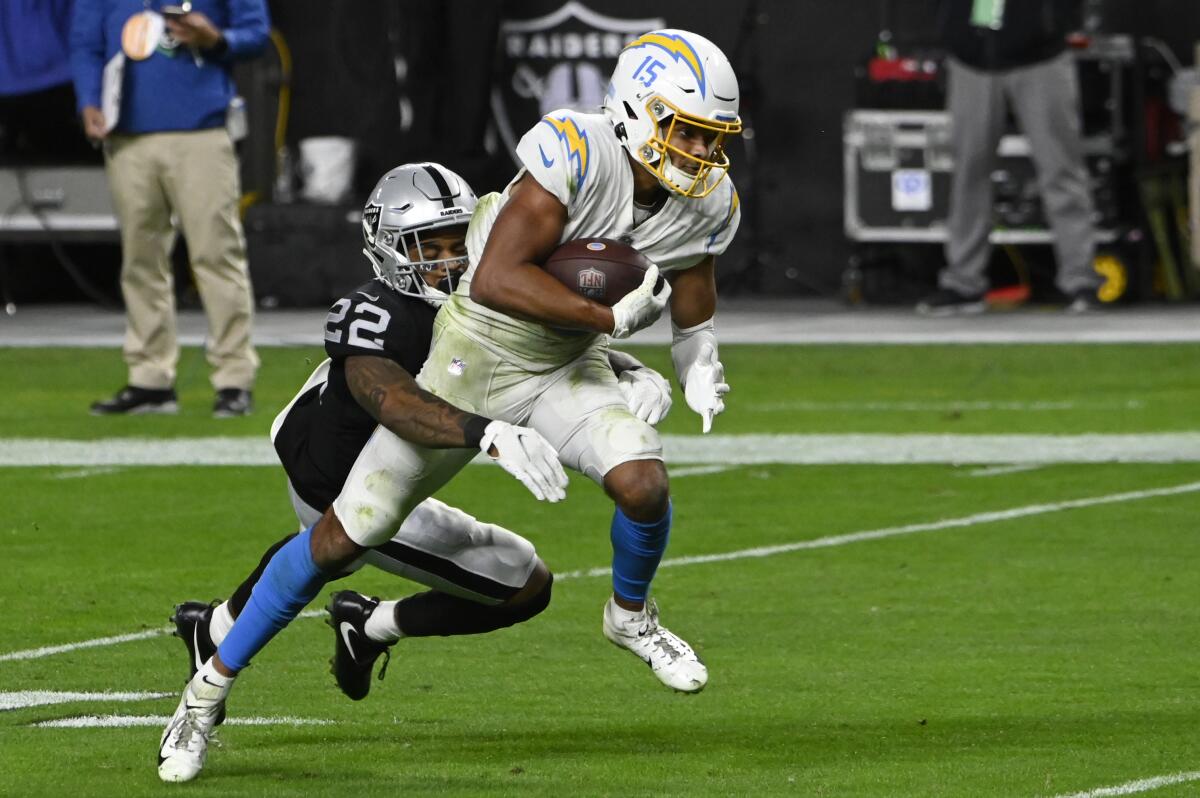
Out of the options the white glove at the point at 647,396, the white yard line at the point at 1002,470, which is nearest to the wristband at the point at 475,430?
the white glove at the point at 647,396

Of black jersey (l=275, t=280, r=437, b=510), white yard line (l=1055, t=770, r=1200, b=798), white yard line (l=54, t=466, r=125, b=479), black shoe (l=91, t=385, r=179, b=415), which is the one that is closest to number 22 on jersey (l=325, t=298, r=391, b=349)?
black jersey (l=275, t=280, r=437, b=510)

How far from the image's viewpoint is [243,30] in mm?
10531

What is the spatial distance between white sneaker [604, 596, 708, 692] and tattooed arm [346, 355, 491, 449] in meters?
0.64

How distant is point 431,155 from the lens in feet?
56.2

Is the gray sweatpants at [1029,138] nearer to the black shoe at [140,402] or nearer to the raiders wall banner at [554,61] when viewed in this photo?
the raiders wall banner at [554,61]

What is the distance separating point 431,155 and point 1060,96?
467 centimetres

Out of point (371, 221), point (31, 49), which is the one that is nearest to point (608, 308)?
point (371, 221)

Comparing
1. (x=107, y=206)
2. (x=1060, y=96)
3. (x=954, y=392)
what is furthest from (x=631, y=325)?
(x=107, y=206)

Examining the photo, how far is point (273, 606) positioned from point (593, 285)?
3.03 ft

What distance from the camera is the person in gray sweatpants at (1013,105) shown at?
14.4 metres

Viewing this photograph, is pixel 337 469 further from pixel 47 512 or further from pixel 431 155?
pixel 431 155

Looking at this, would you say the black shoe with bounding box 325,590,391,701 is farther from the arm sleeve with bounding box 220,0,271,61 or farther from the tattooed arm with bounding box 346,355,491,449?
the arm sleeve with bounding box 220,0,271,61

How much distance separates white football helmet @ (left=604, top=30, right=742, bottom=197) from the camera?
5406mm

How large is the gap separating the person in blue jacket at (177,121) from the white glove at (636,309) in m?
5.67
